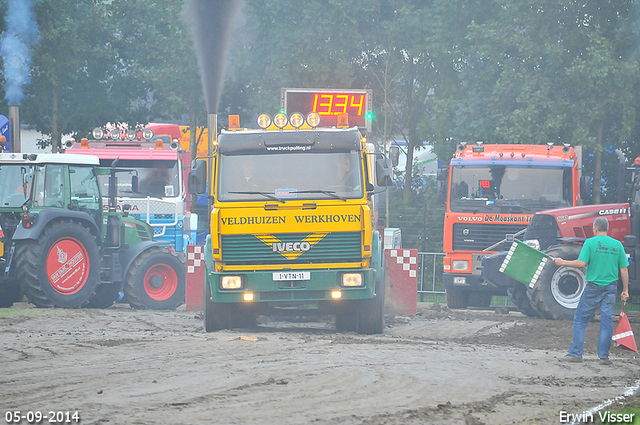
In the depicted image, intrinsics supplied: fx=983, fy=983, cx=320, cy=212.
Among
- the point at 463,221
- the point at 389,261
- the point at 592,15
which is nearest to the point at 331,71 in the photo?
the point at 592,15

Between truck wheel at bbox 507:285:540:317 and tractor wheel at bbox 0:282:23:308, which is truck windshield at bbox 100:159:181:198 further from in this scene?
truck wheel at bbox 507:285:540:317

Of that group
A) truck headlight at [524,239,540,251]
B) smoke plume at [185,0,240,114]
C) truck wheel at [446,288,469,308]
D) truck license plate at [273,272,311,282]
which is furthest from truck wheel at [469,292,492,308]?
truck license plate at [273,272,311,282]

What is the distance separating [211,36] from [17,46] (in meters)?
4.64

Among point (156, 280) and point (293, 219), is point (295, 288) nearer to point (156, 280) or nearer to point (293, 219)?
point (293, 219)

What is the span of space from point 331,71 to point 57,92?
9.19 meters

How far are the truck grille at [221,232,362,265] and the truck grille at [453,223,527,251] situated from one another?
6.68 m

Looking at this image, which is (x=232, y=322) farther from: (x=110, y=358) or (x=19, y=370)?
(x=19, y=370)

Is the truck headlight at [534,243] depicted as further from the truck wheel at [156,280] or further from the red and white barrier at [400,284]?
the truck wheel at [156,280]

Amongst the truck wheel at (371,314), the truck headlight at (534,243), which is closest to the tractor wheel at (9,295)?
the truck wheel at (371,314)

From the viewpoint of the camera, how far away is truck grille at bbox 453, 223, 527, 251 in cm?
1881

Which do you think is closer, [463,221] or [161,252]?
[161,252]

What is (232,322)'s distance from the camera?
13.8 meters

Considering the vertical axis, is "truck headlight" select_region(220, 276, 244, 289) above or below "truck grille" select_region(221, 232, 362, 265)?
below

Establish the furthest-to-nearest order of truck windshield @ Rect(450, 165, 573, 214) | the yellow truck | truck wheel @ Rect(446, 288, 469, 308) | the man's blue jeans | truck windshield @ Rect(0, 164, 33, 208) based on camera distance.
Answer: truck wheel @ Rect(446, 288, 469, 308) → truck windshield @ Rect(450, 165, 573, 214) → truck windshield @ Rect(0, 164, 33, 208) → the yellow truck → the man's blue jeans
